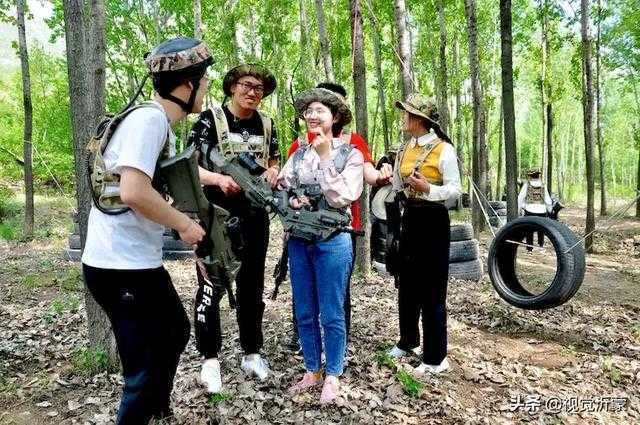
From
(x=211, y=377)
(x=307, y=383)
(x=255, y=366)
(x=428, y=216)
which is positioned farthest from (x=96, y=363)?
(x=428, y=216)

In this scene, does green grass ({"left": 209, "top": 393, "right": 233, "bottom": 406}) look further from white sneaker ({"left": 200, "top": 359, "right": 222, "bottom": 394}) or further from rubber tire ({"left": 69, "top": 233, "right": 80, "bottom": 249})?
rubber tire ({"left": 69, "top": 233, "right": 80, "bottom": 249})

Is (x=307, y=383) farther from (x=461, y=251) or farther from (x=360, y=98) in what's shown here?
(x=461, y=251)

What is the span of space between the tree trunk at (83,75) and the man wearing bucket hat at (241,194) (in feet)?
2.78

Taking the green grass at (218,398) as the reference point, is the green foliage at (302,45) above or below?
above

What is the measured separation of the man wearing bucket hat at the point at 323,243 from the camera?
3.47m

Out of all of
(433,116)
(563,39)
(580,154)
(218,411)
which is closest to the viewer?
(218,411)

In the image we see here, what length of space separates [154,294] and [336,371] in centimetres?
167

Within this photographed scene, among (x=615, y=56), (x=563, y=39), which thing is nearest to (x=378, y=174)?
(x=563, y=39)

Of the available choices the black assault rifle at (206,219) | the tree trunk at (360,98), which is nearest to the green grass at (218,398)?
the black assault rifle at (206,219)

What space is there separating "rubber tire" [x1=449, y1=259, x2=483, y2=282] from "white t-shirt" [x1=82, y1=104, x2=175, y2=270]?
6573mm

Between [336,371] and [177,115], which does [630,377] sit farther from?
[177,115]

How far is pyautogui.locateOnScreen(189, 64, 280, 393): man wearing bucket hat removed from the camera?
12.1 ft

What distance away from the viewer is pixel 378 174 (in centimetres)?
382

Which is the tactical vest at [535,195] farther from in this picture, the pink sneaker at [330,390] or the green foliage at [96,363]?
the green foliage at [96,363]
